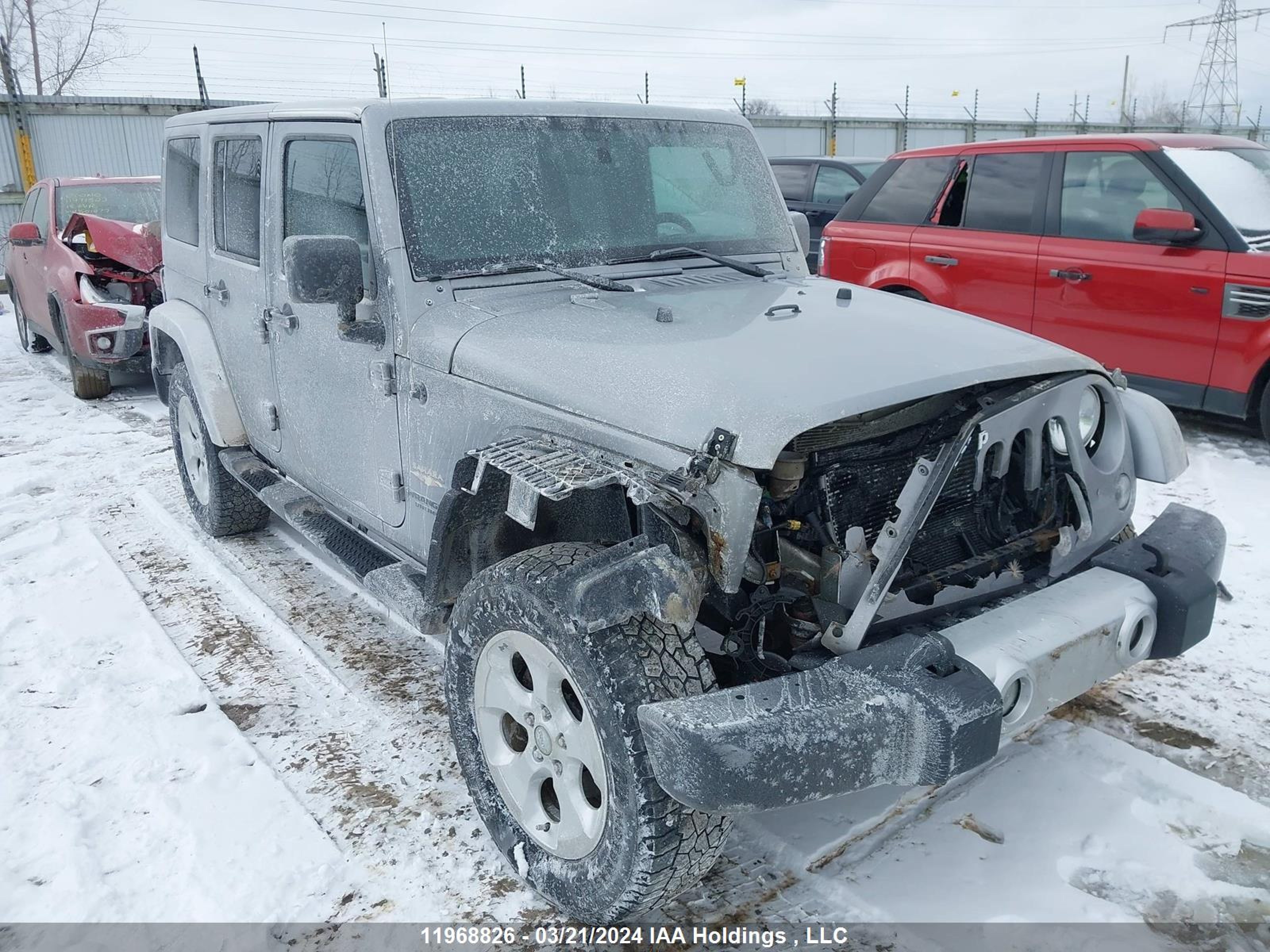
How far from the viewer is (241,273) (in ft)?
13.5

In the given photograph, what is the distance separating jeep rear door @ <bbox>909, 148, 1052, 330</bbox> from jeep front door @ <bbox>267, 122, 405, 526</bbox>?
4313 mm

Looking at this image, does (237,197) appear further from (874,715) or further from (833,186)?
(833,186)

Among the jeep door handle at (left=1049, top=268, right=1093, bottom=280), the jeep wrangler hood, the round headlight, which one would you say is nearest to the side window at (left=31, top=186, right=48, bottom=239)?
the jeep wrangler hood

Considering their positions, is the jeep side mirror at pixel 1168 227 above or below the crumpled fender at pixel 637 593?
above

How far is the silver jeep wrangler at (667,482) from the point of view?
6.92 feet

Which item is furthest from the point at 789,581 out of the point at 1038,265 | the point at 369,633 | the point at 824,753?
the point at 1038,265

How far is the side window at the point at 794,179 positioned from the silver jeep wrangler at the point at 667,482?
7.42m

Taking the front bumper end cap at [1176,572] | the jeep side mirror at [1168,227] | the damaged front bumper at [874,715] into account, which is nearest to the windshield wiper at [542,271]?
the damaged front bumper at [874,715]

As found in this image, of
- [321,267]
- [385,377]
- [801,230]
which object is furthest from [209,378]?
[801,230]

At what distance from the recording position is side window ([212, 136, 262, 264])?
3.94 m

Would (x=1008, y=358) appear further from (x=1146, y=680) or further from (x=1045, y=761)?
(x=1146, y=680)

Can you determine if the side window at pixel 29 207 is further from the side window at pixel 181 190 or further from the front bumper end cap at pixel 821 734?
the front bumper end cap at pixel 821 734

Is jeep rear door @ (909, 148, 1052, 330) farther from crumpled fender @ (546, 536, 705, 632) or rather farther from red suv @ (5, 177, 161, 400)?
red suv @ (5, 177, 161, 400)

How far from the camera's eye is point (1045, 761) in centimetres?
302
